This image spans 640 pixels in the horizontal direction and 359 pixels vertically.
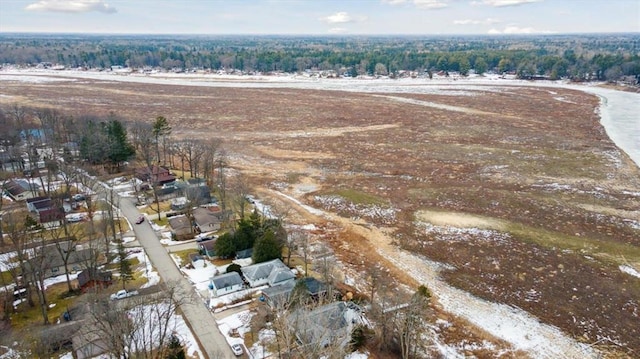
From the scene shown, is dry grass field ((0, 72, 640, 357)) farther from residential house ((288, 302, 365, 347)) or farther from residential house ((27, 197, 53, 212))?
residential house ((27, 197, 53, 212))

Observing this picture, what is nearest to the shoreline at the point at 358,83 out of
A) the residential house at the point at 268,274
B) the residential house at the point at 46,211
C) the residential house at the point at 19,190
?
the residential house at the point at 268,274

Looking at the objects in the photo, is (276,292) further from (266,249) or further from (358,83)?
(358,83)

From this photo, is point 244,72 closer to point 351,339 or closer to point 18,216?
point 18,216

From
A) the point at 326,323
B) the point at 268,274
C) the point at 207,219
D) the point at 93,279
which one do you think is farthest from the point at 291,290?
the point at 207,219

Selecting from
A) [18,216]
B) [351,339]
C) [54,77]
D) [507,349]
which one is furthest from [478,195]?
[54,77]

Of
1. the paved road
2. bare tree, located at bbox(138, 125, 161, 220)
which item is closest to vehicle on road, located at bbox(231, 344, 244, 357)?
the paved road

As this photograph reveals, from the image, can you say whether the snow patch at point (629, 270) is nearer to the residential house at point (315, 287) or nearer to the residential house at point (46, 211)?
the residential house at point (315, 287)
